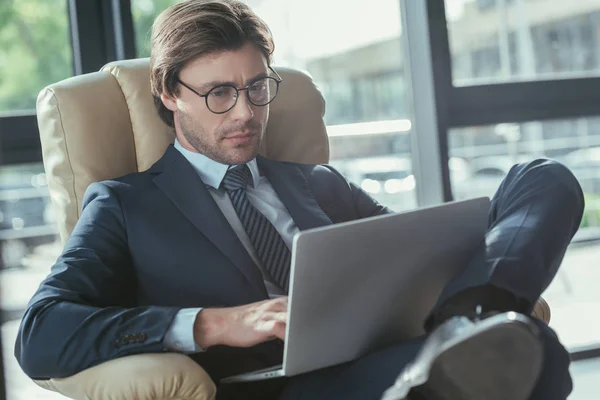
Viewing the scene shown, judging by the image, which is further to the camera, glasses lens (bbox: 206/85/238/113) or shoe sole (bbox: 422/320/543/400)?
glasses lens (bbox: 206/85/238/113)

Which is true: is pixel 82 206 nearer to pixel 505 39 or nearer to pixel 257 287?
pixel 257 287

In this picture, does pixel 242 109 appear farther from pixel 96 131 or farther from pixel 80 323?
pixel 80 323

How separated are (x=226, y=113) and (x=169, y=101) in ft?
0.51

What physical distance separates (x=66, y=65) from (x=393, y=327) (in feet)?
4.70

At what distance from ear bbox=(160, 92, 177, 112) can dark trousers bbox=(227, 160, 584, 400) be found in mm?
681

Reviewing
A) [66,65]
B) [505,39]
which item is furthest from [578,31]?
[66,65]

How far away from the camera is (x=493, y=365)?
3.34 ft

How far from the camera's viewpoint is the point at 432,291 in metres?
1.29

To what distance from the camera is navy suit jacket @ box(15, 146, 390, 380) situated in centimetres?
124

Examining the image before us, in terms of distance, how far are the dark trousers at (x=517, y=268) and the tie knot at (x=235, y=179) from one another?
0.48 meters

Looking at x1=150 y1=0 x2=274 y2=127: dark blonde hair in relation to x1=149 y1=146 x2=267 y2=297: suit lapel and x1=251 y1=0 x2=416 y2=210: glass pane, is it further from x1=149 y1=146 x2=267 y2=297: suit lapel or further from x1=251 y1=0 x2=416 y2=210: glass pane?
x1=251 y1=0 x2=416 y2=210: glass pane

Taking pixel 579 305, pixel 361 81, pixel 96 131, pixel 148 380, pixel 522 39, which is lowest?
pixel 579 305

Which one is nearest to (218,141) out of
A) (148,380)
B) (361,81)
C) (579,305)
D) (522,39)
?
(148,380)

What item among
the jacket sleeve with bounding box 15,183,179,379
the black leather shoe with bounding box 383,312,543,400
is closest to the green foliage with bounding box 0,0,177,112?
the jacket sleeve with bounding box 15,183,179,379
